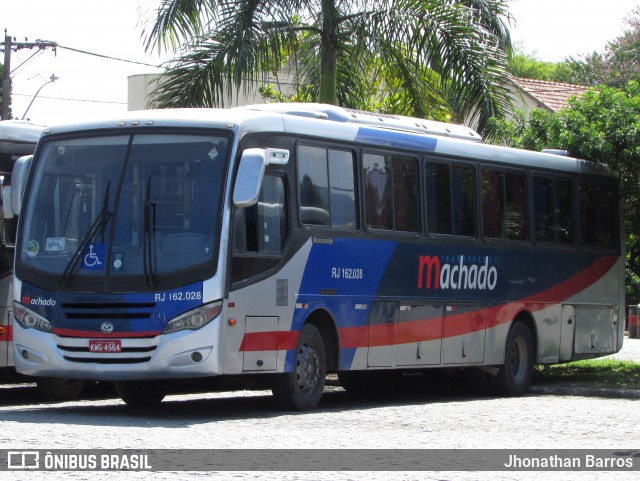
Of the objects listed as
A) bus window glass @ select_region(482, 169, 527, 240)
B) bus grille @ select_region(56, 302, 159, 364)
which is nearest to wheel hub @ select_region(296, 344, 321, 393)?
bus grille @ select_region(56, 302, 159, 364)

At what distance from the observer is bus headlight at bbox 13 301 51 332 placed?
13.3 metres

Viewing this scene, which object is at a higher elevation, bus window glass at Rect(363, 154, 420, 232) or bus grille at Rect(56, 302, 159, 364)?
bus window glass at Rect(363, 154, 420, 232)

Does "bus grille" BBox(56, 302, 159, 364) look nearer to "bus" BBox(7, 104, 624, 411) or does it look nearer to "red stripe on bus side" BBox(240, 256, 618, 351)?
"bus" BBox(7, 104, 624, 411)

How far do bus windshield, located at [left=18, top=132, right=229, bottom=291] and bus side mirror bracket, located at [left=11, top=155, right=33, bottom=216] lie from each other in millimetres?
248

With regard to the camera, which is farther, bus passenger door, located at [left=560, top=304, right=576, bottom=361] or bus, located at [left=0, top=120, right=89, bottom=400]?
bus passenger door, located at [left=560, top=304, right=576, bottom=361]

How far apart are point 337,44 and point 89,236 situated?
8218 millimetres

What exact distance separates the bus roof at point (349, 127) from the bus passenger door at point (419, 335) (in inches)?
78.9

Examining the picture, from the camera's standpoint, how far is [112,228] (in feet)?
43.3

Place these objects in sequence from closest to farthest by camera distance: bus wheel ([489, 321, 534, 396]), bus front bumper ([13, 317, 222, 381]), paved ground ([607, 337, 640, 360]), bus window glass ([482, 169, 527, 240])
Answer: bus front bumper ([13, 317, 222, 381]) < bus window glass ([482, 169, 527, 240]) < bus wheel ([489, 321, 534, 396]) < paved ground ([607, 337, 640, 360])

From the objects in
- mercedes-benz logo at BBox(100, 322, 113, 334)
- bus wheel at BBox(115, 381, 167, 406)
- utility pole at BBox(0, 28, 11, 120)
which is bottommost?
bus wheel at BBox(115, 381, 167, 406)

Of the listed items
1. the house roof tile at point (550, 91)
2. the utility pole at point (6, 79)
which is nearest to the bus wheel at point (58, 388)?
the utility pole at point (6, 79)

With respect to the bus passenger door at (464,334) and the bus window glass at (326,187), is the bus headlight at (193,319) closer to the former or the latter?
the bus window glass at (326,187)

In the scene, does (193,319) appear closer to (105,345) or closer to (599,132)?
(105,345)

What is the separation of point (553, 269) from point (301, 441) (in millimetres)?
8730
